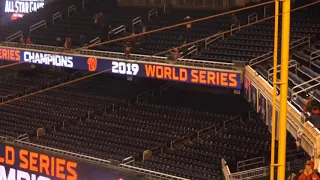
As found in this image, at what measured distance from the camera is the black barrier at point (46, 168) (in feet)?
48.8

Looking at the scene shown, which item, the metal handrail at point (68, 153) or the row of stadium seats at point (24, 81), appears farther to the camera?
the row of stadium seats at point (24, 81)

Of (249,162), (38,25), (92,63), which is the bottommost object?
(249,162)

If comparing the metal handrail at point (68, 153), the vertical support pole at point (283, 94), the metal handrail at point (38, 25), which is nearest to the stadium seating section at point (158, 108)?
the metal handrail at point (68, 153)

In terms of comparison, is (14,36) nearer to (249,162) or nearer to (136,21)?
(136,21)

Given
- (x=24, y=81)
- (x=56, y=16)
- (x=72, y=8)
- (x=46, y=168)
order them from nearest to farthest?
(x=46, y=168) → (x=24, y=81) → (x=56, y=16) → (x=72, y=8)

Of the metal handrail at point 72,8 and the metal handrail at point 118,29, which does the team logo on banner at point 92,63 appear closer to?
the metal handrail at point 118,29

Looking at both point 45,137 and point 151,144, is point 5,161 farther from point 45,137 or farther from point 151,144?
point 151,144

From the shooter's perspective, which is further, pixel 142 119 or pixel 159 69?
pixel 142 119

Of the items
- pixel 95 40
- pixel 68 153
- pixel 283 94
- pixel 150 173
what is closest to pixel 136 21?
pixel 95 40

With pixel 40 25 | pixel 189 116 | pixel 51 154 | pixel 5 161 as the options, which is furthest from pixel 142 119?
pixel 40 25

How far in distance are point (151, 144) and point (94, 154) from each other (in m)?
1.49

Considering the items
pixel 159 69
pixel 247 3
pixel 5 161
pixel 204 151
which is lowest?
pixel 5 161

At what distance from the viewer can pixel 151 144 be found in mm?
15703

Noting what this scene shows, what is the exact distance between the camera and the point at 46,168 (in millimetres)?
16312
